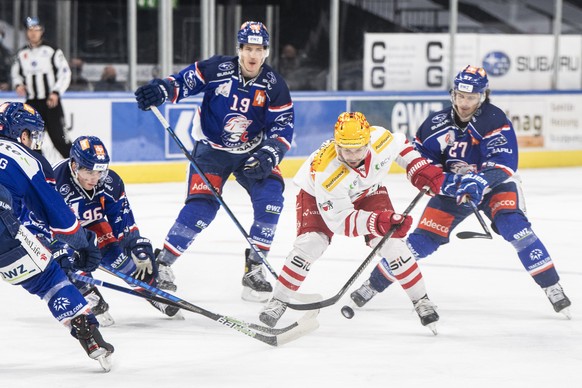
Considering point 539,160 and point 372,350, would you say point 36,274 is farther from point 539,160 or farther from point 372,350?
point 539,160

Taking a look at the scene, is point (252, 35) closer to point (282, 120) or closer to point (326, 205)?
point (282, 120)

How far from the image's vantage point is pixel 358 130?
12.7ft

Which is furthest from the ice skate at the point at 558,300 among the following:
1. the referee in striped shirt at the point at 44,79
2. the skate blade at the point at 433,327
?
the referee in striped shirt at the point at 44,79

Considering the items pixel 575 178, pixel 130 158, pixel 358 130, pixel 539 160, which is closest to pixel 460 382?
pixel 358 130

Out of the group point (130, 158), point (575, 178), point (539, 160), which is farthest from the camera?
point (539, 160)

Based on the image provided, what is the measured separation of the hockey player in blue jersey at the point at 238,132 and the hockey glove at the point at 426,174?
0.72m

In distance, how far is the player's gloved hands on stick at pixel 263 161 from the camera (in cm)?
464

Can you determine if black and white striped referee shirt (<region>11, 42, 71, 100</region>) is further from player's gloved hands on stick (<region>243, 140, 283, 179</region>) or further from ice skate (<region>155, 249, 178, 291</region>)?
player's gloved hands on stick (<region>243, 140, 283, 179</region>)

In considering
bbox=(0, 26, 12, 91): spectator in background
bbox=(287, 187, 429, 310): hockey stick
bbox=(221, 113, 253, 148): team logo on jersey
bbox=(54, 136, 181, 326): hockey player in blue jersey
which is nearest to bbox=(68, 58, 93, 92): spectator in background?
bbox=(0, 26, 12, 91): spectator in background

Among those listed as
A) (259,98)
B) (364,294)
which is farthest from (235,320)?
(259,98)

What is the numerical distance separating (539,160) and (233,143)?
20.6ft

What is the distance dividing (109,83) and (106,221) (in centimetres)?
496

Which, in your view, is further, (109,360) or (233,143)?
(233,143)

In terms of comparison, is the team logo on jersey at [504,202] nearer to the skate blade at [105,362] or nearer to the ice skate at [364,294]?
the ice skate at [364,294]
